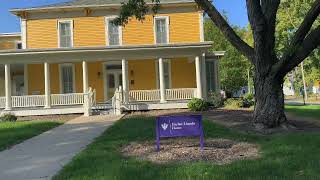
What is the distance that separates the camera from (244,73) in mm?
62406

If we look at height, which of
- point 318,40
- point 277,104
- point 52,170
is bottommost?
point 52,170

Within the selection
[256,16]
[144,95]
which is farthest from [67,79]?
[256,16]

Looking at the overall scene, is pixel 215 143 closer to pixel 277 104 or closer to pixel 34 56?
pixel 277 104

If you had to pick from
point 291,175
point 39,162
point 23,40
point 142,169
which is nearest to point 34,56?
point 23,40

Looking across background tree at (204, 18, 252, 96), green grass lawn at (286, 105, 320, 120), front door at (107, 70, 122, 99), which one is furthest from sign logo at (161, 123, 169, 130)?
background tree at (204, 18, 252, 96)

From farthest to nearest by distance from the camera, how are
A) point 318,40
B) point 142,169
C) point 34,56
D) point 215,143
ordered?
point 34,56, point 318,40, point 215,143, point 142,169

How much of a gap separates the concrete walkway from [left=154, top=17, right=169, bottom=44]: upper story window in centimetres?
1520

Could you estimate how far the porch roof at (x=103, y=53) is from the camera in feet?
95.0

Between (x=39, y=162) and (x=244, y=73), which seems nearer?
(x=39, y=162)

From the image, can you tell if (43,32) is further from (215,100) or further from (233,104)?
(233,104)

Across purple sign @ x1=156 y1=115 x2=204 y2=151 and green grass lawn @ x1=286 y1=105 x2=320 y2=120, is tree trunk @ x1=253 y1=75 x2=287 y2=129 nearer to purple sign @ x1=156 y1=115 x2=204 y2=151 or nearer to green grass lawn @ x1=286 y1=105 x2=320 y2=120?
green grass lawn @ x1=286 y1=105 x2=320 y2=120

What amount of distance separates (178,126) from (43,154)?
11.0 feet

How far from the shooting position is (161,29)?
32781 millimetres

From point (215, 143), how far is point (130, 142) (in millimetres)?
2340
